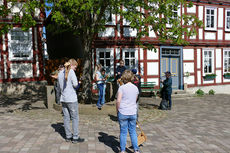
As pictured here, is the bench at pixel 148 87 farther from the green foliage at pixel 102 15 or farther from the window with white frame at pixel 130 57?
the green foliage at pixel 102 15

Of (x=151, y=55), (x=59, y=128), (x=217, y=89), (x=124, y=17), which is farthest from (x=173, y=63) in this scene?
(x=59, y=128)

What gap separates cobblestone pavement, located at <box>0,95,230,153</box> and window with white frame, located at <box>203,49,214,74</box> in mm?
9031

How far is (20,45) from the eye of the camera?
1338cm

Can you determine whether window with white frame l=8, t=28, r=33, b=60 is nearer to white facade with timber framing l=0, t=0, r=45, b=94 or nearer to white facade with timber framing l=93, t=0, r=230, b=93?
white facade with timber framing l=0, t=0, r=45, b=94

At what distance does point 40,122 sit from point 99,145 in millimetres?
2732

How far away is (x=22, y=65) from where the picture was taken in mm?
13453

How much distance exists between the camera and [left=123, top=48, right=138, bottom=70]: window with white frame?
1441 centimetres

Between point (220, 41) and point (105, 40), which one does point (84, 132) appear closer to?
point (105, 40)

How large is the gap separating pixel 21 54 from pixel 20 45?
571mm

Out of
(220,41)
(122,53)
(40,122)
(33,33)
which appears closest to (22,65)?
(33,33)

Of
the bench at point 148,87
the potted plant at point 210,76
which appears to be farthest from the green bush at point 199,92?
the bench at point 148,87

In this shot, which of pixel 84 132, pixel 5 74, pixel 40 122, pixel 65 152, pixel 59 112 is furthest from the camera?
pixel 5 74

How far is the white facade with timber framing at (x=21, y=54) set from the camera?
43.0ft

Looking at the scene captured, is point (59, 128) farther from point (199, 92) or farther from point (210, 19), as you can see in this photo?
point (210, 19)
